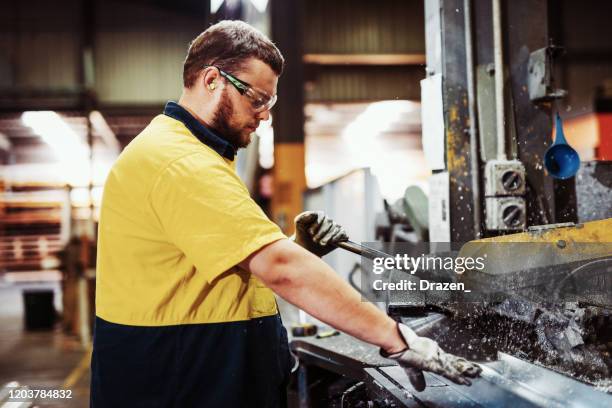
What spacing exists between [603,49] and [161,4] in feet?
27.2

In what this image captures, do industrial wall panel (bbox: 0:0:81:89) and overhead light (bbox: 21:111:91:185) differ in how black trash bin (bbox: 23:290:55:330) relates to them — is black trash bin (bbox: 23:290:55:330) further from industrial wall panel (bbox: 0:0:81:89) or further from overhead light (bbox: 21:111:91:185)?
industrial wall panel (bbox: 0:0:81:89)

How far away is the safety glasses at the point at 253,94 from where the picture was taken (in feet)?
4.50

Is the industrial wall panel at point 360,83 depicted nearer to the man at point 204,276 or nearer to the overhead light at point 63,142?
the overhead light at point 63,142

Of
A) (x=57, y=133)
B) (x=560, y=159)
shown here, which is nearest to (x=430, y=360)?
(x=560, y=159)

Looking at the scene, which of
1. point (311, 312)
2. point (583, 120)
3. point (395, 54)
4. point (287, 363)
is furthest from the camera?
point (395, 54)

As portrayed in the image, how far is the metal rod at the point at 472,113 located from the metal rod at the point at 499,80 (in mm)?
99

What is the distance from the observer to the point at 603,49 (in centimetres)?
981

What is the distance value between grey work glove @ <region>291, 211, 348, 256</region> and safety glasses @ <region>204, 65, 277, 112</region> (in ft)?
1.75

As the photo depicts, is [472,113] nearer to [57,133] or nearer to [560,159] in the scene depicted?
[560,159]

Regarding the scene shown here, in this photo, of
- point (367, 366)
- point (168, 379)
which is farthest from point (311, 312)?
point (367, 366)

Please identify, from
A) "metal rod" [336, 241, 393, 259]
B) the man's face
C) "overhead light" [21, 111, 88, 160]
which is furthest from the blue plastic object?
"overhead light" [21, 111, 88, 160]

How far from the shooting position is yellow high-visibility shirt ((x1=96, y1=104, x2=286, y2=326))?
1122mm

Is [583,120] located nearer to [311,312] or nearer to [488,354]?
[488,354]

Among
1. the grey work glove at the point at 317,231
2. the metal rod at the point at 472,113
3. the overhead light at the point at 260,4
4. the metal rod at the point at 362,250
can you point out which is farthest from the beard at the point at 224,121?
the overhead light at the point at 260,4
